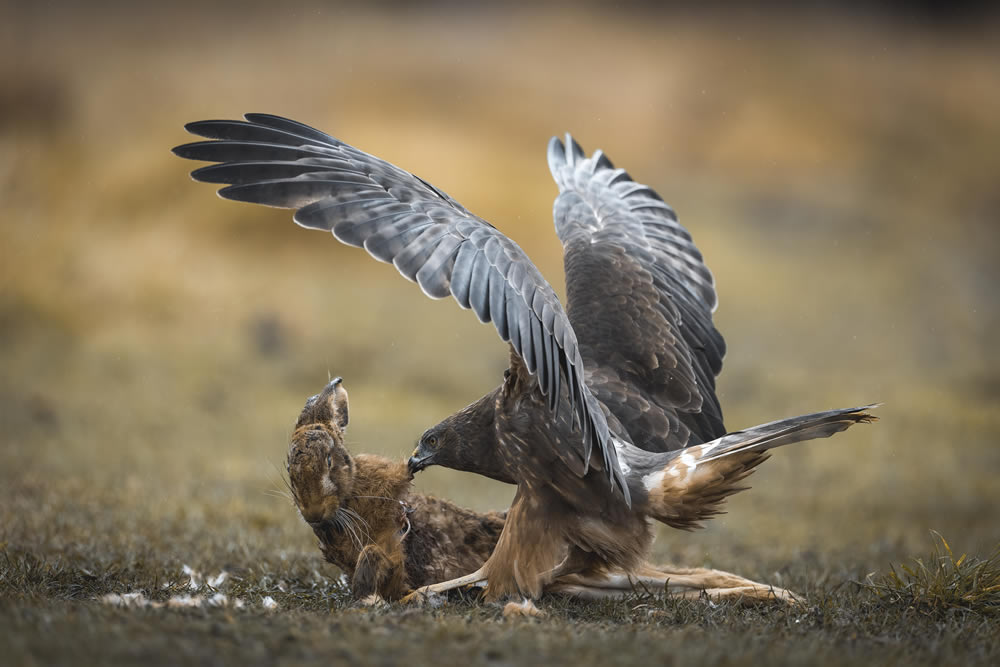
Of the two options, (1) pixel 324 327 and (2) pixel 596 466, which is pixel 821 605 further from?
(1) pixel 324 327

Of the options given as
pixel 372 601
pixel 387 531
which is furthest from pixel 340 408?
pixel 372 601

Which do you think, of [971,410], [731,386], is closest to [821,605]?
[731,386]

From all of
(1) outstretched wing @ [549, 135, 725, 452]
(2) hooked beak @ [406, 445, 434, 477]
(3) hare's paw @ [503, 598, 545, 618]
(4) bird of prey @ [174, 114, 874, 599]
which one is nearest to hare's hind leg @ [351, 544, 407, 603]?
(4) bird of prey @ [174, 114, 874, 599]

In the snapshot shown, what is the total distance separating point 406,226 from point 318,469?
3.52ft

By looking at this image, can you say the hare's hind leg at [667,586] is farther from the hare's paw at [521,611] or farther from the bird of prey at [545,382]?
the hare's paw at [521,611]

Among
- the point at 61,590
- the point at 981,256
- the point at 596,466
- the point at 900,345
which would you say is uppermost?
the point at 981,256

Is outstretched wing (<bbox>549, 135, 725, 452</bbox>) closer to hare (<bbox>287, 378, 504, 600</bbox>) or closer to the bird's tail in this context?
the bird's tail

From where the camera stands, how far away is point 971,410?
462 inches

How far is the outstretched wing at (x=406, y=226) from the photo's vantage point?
3264mm

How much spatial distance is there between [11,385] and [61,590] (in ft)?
27.8

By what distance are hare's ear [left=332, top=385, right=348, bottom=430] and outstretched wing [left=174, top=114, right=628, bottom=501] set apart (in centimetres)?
92

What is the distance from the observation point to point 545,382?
3.50 meters

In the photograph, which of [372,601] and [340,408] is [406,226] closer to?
[340,408]

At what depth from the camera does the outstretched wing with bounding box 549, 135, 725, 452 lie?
14.7 feet
